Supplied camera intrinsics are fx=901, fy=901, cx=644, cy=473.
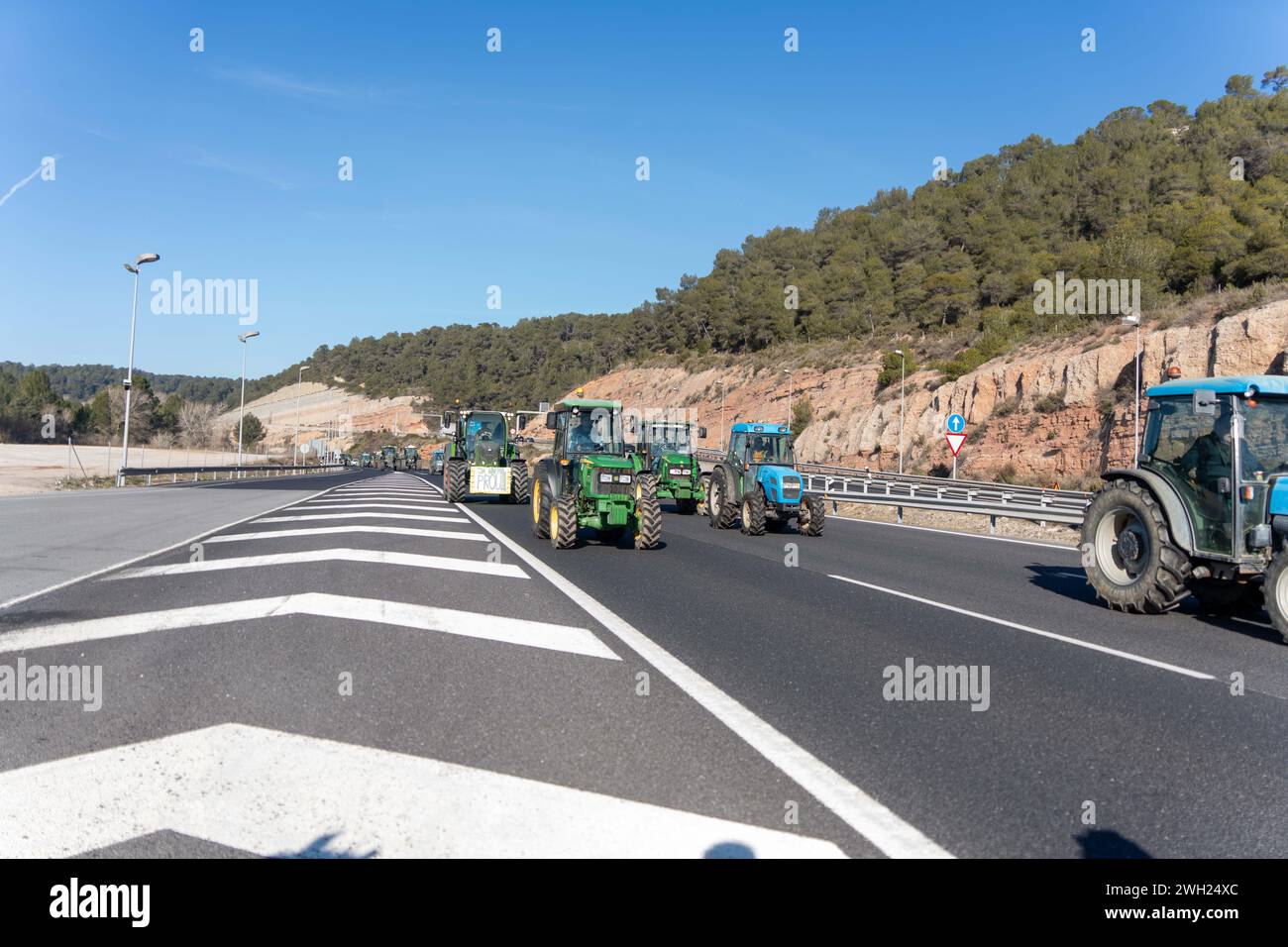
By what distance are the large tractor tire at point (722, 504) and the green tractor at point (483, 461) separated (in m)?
6.95

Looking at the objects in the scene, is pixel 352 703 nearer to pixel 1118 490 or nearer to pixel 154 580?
pixel 154 580

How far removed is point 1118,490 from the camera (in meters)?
9.98

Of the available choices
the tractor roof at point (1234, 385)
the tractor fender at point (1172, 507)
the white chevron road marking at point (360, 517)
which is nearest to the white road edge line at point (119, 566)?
the white chevron road marking at point (360, 517)

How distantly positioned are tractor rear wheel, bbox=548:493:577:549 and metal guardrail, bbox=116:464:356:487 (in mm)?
26960

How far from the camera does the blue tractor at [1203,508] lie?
8391 millimetres

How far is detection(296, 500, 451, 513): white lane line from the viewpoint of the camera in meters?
20.4

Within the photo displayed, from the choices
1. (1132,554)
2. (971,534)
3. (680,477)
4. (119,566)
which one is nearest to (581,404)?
(119,566)

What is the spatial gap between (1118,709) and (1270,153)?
7352 centimetres

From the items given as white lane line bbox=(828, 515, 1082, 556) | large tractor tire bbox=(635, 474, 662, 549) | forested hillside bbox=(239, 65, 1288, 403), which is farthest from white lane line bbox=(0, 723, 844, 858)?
forested hillside bbox=(239, 65, 1288, 403)

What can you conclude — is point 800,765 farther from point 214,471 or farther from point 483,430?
point 214,471

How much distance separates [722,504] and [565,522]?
6.60 meters

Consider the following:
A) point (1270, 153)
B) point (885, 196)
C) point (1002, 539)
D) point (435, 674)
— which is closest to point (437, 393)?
point (885, 196)
